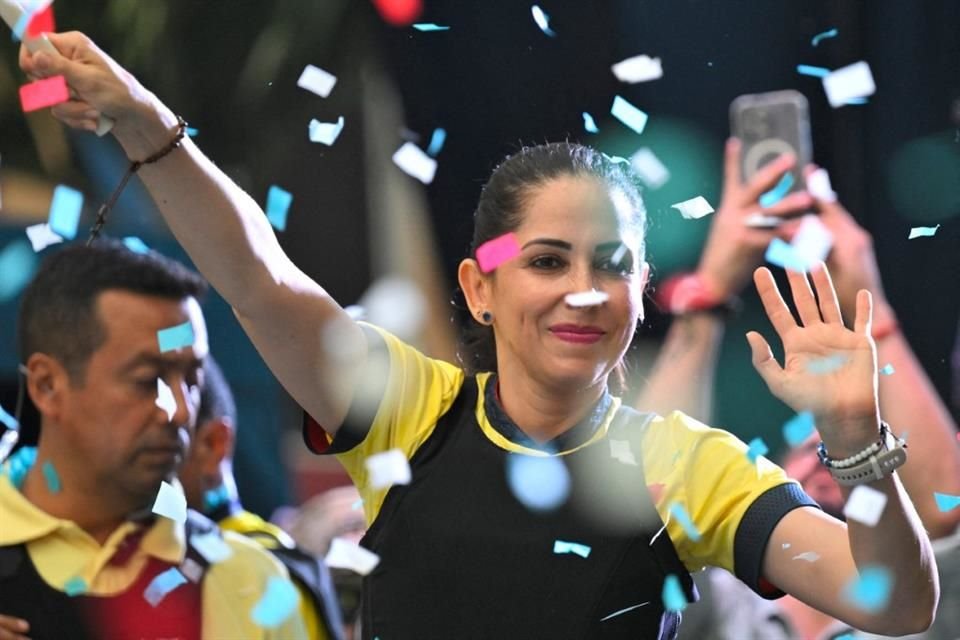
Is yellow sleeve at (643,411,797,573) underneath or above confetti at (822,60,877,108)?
underneath

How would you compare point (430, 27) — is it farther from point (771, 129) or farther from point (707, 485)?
point (707, 485)

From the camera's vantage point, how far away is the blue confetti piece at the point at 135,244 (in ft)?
8.31

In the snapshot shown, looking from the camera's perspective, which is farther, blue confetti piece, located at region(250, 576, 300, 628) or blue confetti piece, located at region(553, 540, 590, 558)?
blue confetti piece, located at region(250, 576, 300, 628)

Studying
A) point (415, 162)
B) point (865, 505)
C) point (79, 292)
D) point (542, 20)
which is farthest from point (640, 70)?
point (865, 505)

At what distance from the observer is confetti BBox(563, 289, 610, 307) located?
163cm

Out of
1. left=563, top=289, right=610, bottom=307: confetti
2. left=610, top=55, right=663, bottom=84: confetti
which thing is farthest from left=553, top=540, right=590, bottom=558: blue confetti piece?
left=610, top=55, right=663, bottom=84: confetti

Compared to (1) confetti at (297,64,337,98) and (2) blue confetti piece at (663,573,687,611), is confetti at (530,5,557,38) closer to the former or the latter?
(1) confetti at (297,64,337,98)

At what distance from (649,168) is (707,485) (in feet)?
3.12

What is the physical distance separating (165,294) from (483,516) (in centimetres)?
A: 94

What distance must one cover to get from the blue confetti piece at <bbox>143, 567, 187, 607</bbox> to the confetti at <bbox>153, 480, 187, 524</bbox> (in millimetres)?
80

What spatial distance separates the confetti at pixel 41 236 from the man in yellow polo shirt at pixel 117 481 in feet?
0.92

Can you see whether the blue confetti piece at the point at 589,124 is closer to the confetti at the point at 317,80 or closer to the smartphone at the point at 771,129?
the smartphone at the point at 771,129

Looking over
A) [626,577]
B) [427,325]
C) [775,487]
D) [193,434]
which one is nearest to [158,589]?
[193,434]

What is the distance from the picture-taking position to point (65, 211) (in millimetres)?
2756
